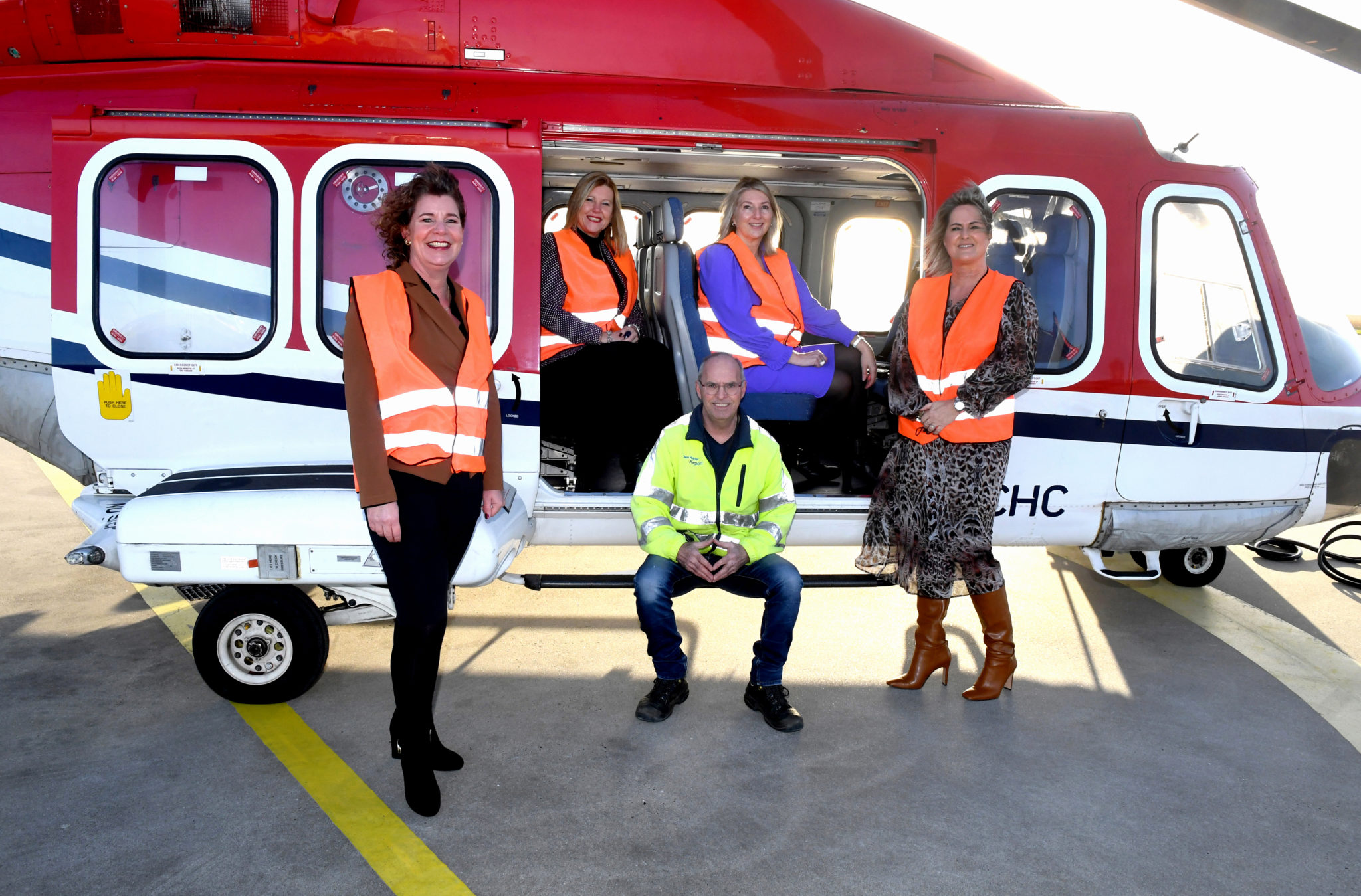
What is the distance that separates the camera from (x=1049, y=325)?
4184 mm

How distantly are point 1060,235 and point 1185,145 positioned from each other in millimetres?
742

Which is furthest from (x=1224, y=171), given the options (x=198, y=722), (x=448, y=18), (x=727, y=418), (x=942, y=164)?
(x=198, y=722)

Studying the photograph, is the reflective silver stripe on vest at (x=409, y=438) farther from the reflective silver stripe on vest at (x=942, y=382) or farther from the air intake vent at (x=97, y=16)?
the air intake vent at (x=97, y=16)

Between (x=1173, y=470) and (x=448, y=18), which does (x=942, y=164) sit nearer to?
(x=1173, y=470)

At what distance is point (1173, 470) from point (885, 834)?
2.40m

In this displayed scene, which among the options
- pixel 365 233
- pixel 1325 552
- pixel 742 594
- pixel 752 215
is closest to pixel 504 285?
pixel 365 233

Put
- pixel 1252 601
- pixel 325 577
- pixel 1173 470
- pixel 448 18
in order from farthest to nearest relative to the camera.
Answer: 1. pixel 1252 601
2. pixel 1173 470
3. pixel 448 18
4. pixel 325 577

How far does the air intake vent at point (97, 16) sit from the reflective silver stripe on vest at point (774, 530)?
133 inches

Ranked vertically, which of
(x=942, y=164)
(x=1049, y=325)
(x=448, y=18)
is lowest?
(x=1049, y=325)

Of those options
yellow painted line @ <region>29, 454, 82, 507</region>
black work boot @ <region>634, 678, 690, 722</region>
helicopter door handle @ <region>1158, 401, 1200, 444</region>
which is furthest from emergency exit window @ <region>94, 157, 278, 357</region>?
helicopter door handle @ <region>1158, 401, 1200, 444</region>

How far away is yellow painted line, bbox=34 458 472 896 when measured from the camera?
8.29ft

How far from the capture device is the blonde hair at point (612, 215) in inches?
165

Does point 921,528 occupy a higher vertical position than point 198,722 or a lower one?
higher

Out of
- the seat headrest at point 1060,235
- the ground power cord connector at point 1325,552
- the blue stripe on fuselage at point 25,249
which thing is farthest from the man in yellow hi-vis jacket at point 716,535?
the ground power cord connector at point 1325,552
